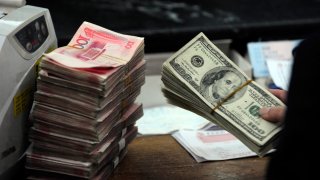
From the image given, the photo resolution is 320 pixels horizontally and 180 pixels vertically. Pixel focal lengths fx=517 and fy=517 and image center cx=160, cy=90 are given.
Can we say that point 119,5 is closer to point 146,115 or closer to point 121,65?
point 146,115

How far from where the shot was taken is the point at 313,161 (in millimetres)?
759

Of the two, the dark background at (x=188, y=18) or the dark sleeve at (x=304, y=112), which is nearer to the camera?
the dark sleeve at (x=304, y=112)

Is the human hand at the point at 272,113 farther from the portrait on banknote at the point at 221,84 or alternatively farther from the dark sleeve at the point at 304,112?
the dark sleeve at the point at 304,112

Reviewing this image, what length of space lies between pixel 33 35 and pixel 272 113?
550mm

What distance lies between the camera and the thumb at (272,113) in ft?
3.62

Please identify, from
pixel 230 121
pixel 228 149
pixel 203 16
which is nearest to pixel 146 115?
pixel 228 149

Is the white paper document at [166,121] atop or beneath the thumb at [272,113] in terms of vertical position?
beneath

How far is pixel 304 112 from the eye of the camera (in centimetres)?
74

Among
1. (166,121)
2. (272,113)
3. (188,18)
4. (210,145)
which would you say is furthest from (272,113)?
(188,18)

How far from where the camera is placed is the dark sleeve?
29.0 inches

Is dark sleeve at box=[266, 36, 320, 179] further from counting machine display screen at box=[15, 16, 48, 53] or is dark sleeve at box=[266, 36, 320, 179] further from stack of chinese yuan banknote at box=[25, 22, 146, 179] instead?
counting machine display screen at box=[15, 16, 48, 53]

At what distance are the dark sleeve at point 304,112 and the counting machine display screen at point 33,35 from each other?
590 millimetres

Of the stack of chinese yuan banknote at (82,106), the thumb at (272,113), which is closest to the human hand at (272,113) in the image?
the thumb at (272,113)

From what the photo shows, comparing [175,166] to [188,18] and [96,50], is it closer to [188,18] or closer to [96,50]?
[96,50]
